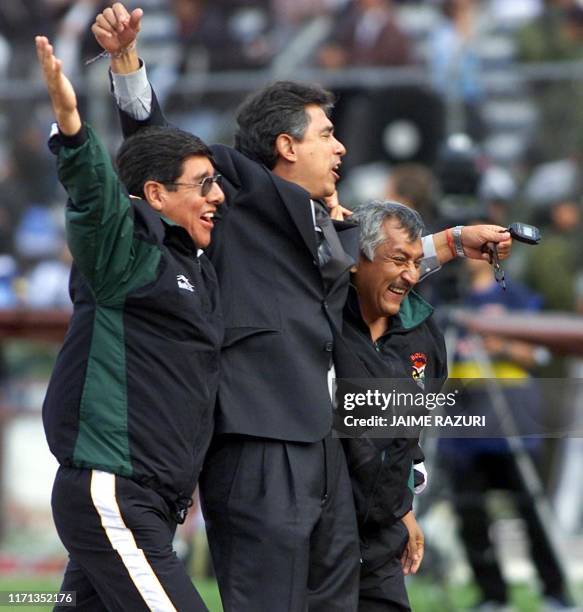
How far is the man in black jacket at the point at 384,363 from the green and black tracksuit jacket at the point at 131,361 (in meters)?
0.66

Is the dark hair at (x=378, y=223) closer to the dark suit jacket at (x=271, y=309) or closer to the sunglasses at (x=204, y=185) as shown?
the dark suit jacket at (x=271, y=309)

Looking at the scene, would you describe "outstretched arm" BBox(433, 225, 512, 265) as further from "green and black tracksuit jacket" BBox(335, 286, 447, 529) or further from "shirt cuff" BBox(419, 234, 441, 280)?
"green and black tracksuit jacket" BBox(335, 286, 447, 529)

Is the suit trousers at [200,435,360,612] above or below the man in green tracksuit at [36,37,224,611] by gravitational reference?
below

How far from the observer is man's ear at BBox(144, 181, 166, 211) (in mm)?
4418

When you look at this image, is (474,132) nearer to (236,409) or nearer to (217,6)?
(217,6)

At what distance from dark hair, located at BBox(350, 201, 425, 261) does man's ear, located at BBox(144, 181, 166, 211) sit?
0.74 meters

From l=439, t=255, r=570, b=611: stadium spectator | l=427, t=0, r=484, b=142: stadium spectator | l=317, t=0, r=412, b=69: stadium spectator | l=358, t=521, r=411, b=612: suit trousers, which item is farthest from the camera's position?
l=317, t=0, r=412, b=69: stadium spectator

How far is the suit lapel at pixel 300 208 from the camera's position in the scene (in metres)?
4.53

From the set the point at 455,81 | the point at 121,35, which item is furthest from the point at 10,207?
the point at 121,35

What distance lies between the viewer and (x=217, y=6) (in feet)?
40.9

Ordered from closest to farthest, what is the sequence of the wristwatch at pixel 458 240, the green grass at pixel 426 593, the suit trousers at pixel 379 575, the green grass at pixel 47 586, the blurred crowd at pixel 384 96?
the suit trousers at pixel 379 575
the wristwatch at pixel 458 240
the green grass at pixel 47 586
the green grass at pixel 426 593
the blurred crowd at pixel 384 96

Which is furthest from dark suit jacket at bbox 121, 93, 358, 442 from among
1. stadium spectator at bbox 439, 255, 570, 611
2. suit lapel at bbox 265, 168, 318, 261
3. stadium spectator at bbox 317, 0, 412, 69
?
stadium spectator at bbox 317, 0, 412, 69

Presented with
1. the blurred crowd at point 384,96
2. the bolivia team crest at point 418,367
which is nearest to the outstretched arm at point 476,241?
the bolivia team crest at point 418,367

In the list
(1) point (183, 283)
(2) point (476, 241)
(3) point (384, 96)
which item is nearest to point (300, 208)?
(1) point (183, 283)
